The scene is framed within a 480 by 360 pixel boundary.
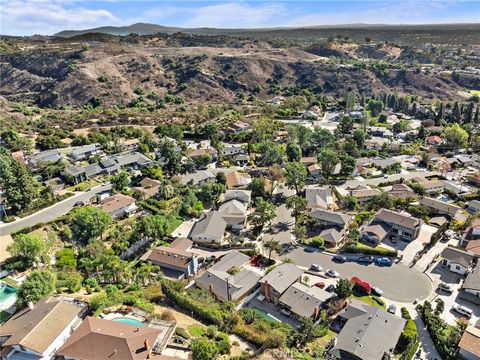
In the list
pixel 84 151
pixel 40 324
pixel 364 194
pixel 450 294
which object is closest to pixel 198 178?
pixel 84 151

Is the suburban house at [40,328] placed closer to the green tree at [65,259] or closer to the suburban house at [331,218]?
the green tree at [65,259]

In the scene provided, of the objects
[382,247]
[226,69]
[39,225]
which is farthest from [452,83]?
[39,225]

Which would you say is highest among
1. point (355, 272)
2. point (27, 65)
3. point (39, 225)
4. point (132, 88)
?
point (27, 65)

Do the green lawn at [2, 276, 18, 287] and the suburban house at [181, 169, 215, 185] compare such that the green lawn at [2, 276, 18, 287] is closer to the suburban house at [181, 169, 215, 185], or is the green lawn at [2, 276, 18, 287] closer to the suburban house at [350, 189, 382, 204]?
the suburban house at [181, 169, 215, 185]

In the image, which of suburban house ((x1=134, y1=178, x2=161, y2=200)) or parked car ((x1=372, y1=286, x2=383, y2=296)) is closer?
parked car ((x1=372, y1=286, x2=383, y2=296))

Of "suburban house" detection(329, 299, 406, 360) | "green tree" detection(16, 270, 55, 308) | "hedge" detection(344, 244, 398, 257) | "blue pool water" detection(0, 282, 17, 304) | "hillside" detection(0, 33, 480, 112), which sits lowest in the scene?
"hedge" detection(344, 244, 398, 257)

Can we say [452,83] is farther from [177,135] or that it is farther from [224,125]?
[177,135]

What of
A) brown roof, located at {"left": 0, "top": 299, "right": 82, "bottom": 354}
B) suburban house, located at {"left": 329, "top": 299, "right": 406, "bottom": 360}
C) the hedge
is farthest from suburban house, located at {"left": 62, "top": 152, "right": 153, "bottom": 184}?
suburban house, located at {"left": 329, "top": 299, "right": 406, "bottom": 360}
